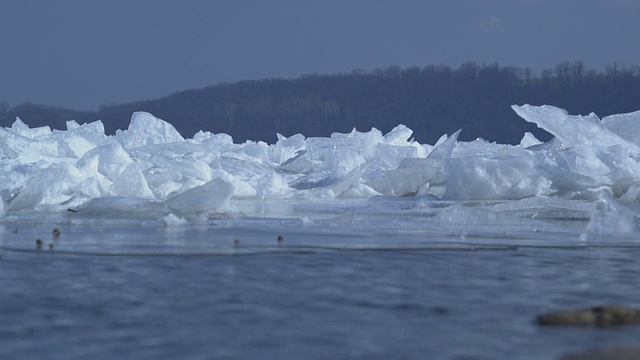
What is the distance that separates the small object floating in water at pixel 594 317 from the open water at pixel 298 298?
69 mm

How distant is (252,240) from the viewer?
20.2ft

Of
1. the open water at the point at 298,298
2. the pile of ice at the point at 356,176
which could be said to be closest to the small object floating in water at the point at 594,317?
the open water at the point at 298,298

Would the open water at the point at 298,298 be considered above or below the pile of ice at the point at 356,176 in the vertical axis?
below

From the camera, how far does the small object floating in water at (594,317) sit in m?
3.34

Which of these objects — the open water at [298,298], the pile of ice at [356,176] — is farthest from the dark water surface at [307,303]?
the pile of ice at [356,176]

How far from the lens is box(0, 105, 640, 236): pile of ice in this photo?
9.45m

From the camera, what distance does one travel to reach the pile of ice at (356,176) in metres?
9.45

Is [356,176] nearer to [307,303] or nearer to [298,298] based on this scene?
[298,298]

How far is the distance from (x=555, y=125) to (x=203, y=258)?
725 centimetres

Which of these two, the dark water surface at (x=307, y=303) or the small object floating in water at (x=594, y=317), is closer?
the dark water surface at (x=307, y=303)

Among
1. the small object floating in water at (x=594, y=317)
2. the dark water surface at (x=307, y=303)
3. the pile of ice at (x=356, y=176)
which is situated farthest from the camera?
the pile of ice at (x=356, y=176)

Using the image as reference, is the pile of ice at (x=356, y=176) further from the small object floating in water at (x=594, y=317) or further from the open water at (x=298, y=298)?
the small object floating in water at (x=594, y=317)

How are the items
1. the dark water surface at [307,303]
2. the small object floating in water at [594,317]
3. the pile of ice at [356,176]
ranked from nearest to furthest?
the dark water surface at [307,303] → the small object floating in water at [594,317] → the pile of ice at [356,176]

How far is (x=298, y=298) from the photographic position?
388 centimetres
